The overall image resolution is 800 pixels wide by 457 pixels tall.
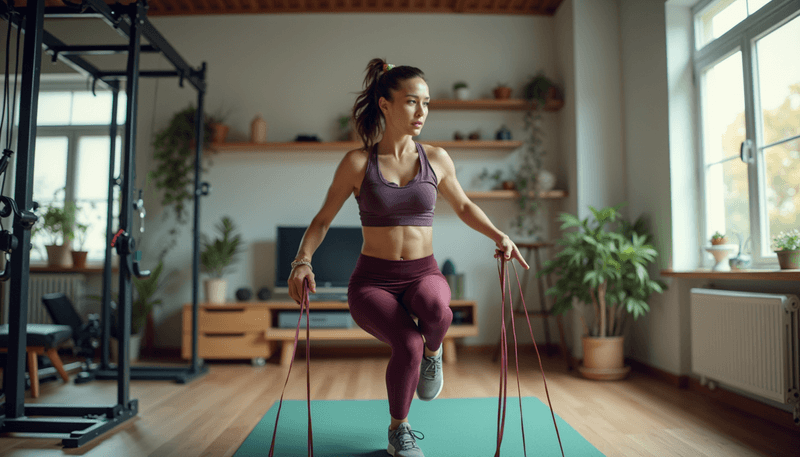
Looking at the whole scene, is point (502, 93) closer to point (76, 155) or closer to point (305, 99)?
point (305, 99)

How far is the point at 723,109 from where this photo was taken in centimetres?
296

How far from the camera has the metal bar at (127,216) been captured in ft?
7.77

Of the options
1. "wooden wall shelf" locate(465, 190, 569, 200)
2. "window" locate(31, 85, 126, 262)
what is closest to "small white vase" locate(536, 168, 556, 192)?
"wooden wall shelf" locate(465, 190, 569, 200)

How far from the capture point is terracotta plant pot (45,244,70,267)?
4.25m

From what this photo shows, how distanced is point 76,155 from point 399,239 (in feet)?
13.7

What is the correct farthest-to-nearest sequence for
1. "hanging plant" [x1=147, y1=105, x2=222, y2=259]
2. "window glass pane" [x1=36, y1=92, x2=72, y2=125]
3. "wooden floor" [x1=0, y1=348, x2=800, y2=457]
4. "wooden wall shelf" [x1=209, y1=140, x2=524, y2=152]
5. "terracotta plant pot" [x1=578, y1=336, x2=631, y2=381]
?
"window glass pane" [x1=36, y1=92, x2=72, y2=125]
"hanging plant" [x1=147, y1=105, x2=222, y2=259]
"wooden wall shelf" [x1=209, y1=140, x2=524, y2=152]
"terracotta plant pot" [x1=578, y1=336, x2=631, y2=381]
"wooden floor" [x1=0, y1=348, x2=800, y2=457]

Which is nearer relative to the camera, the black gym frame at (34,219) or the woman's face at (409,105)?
the woman's face at (409,105)

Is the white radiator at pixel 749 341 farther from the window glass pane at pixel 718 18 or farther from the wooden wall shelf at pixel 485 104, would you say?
the wooden wall shelf at pixel 485 104

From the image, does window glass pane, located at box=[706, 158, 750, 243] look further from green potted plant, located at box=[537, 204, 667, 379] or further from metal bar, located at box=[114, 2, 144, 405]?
metal bar, located at box=[114, 2, 144, 405]

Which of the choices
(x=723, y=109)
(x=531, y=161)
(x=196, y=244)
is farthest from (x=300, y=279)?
(x=531, y=161)

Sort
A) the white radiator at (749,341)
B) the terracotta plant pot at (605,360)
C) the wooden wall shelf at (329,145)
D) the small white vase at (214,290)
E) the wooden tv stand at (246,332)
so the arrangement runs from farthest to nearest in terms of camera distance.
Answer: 1. the wooden wall shelf at (329,145)
2. the small white vase at (214,290)
3. the wooden tv stand at (246,332)
4. the terracotta plant pot at (605,360)
5. the white radiator at (749,341)

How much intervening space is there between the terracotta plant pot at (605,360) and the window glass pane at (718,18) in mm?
1989

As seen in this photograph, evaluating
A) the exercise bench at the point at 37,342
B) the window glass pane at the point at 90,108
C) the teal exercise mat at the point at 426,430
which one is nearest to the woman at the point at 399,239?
the teal exercise mat at the point at 426,430

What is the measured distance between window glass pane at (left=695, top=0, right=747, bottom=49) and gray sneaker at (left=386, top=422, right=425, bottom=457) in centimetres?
286
